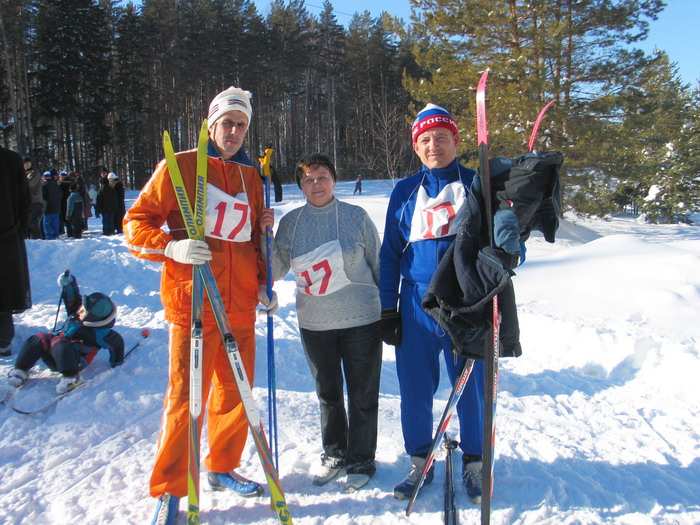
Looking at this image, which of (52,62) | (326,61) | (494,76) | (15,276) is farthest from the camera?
(326,61)

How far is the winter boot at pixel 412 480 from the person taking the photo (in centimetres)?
239

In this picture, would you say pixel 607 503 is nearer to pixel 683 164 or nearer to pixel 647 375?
pixel 647 375

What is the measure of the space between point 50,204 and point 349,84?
29988mm

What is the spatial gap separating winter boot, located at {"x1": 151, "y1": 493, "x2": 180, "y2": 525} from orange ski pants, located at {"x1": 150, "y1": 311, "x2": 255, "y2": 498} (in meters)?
0.03

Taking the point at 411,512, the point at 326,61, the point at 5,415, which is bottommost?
the point at 411,512

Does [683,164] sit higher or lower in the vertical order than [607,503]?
higher

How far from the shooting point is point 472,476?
96.0 inches

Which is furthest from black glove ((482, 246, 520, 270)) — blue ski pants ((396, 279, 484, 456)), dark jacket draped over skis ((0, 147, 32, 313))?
dark jacket draped over skis ((0, 147, 32, 313))

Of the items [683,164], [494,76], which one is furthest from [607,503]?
[683,164]

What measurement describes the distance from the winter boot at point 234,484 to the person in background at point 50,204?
10.1 metres

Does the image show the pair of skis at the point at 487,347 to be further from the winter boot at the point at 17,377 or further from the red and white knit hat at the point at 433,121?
the winter boot at the point at 17,377

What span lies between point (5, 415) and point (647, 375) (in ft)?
16.5

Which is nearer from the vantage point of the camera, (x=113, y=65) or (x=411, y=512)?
(x=411, y=512)

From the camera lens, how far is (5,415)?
10.1 ft
